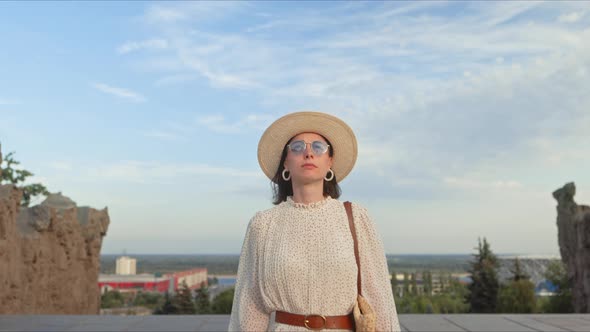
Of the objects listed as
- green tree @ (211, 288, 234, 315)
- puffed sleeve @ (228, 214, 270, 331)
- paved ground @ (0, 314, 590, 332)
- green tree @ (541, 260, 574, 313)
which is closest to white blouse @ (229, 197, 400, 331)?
puffed sleeve @ (228, 214, 270, 331)

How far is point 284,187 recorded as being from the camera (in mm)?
2900

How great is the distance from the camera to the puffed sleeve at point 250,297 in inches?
103

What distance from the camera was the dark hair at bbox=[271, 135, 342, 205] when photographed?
2.90 metres

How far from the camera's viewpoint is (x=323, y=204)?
2.71 metres

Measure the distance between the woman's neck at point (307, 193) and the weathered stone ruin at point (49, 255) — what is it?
7.10 meters

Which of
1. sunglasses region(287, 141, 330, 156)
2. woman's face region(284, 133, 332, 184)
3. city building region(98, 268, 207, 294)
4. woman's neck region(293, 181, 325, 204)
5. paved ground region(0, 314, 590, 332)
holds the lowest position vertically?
city building region(98, 268, 207, 294)

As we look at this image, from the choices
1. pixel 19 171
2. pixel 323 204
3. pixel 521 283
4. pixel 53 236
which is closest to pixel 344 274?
pixel 323 204

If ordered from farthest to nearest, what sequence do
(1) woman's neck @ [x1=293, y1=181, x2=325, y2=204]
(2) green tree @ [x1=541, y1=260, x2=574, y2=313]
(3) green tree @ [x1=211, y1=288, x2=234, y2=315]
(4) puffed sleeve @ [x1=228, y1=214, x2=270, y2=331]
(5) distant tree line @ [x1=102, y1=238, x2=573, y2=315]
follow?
(3) green tree @ [x1=211, y1=288, x2=234, y2=315]
(5) distant tree line @ [x1=102, y1=238, x2=573, y2=315]
(2) green tree @ [x1=541, y1=260, x2=574, y2=313]
(1) woman's neck @ [x1=293, y1=181, x2=325, y2=204]
(4) puffed sleeve @ [x1=228, y1=214, x2=270, y2=331]

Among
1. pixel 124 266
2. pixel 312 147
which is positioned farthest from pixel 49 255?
pixel 124 266

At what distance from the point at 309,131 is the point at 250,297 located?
81cm

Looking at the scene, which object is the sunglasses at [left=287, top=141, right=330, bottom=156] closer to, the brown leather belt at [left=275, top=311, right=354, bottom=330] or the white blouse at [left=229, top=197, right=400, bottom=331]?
the white blouse at [left=229, top=197, right=400, bottom=331]

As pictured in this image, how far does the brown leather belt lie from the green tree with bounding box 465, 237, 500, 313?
2289cm

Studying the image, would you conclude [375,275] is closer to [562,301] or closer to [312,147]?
[312,147]

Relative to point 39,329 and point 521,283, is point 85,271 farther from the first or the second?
point 521,283
